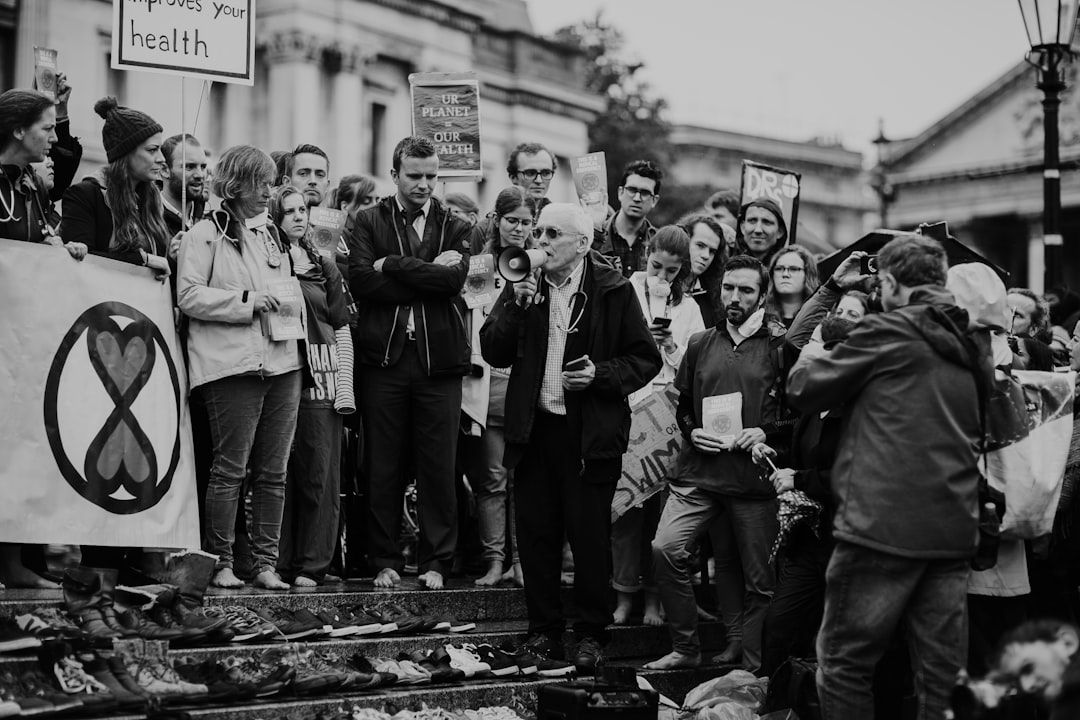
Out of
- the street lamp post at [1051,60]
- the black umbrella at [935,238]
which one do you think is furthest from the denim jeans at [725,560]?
the street lamp post at [1051,60]

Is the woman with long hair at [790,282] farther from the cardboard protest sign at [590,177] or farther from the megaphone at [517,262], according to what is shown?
the cardboard protest sign at [590,177]

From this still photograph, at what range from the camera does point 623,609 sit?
376 inches

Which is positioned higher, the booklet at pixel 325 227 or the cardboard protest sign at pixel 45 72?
the cardboard protest sign at pixel 45 72

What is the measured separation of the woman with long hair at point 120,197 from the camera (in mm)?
7871

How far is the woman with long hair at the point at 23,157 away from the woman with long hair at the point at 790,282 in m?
4.32

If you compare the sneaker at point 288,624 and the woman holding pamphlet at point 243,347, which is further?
the woman holding pamphlet at point 243,347

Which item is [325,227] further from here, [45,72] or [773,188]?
[773,188]

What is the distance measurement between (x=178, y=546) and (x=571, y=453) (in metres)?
2.24

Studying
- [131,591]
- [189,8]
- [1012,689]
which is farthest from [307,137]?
[1012,689]

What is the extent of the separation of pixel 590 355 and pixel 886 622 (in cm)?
263

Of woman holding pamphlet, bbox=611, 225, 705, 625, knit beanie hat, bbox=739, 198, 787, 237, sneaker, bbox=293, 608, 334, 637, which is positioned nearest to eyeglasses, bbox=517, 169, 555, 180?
woman holding pamphlet, bbox=611, 225, 705, 625

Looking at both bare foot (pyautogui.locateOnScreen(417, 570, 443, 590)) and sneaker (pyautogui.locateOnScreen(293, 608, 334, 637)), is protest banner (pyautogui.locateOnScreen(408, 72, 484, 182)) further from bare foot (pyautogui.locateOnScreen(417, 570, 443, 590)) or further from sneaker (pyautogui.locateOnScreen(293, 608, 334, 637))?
sneaker (pyautogui.locateOnScreen(293, 608, 334, 637))

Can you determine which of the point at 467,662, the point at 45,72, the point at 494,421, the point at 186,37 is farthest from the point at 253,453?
the point at 186,37

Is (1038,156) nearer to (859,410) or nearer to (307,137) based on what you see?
(307,137)
